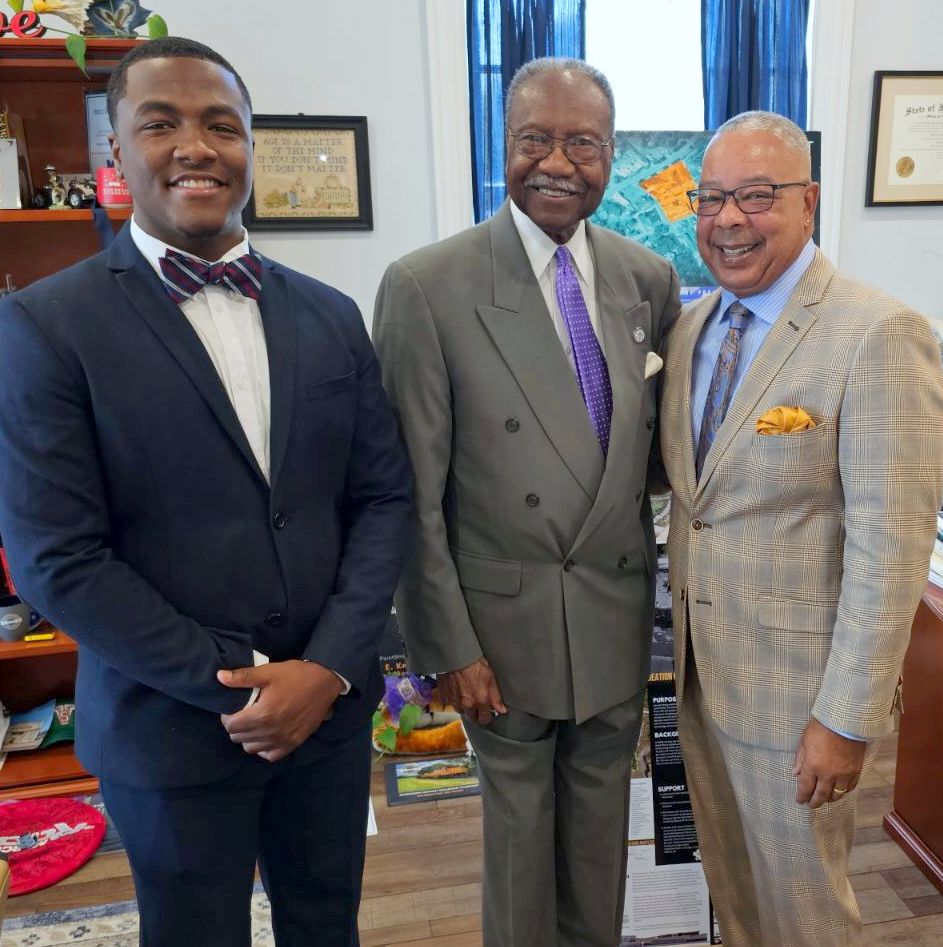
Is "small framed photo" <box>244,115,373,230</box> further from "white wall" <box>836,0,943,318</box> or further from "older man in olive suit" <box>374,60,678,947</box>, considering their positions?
"white wall" <box>836,0,943,318</box>

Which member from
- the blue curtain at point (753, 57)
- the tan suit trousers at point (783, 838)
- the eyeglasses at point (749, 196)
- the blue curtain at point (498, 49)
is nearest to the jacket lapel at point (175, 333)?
the eyeglasses at point (749, 196)

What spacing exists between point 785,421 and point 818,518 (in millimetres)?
167

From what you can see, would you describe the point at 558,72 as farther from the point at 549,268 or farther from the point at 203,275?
the point at 203,275

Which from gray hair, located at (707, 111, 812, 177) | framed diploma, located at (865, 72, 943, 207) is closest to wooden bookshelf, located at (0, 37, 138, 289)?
gray hair, located at (707, 111, 812, 177)

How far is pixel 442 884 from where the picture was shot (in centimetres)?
212

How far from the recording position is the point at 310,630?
4.18 feet

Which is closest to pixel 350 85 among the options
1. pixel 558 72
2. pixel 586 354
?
pixel 558 72

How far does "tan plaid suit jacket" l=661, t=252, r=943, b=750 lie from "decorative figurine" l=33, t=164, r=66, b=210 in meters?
1.88

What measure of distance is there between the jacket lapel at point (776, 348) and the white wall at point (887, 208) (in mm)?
2061

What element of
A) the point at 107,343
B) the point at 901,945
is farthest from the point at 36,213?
the point at 901,945

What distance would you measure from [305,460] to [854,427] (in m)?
0.79

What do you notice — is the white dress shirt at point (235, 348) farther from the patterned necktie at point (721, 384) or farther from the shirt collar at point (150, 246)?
the patterned necktie at point (721, 384)

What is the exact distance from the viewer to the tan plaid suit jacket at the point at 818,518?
1.23 meters

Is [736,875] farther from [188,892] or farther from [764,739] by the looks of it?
[188,892]
